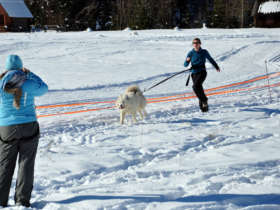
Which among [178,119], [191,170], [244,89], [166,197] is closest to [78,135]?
[178,119]

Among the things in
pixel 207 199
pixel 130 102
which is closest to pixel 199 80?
pixel 130 102

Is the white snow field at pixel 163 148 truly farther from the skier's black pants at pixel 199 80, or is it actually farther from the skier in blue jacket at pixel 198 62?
the skier in blue jacket at pixel 198 62

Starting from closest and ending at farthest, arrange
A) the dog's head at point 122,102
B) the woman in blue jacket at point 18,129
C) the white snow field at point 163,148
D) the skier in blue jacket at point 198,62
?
the woman in blue jacket at point 18,129
the white snow field at point 163,148
the dog's head at point 122,102
the skier in blue jacket at point 198,62

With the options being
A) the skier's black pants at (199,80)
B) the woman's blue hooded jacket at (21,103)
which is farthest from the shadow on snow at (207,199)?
the skier's black pants at (199,80)

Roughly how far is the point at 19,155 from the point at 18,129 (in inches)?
11.4

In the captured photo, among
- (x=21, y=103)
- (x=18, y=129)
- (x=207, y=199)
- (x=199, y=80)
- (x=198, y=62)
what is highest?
(x=198, y=62)

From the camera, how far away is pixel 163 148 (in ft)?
17.5

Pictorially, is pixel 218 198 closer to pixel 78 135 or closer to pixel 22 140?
pixel 22 140

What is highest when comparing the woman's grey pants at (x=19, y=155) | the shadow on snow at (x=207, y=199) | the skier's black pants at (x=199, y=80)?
the skier's black pants at (x=199, y=80)

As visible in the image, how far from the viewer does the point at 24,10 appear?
4450 centimetres

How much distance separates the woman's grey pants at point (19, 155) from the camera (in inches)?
131

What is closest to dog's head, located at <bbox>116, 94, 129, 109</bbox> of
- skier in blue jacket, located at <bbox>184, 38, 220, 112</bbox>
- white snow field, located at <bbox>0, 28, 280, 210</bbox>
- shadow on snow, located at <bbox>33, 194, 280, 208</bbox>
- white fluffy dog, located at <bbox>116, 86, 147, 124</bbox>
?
white fluffy dog, located at <bbox>116, 86, 147, 124</bbox>

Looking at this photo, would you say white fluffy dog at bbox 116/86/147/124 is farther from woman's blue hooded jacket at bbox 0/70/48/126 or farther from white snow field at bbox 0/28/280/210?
woman's blue hooded jacket at bbox 0/70/48/126

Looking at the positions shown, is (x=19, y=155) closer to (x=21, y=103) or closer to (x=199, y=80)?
(x=21, y=103)
